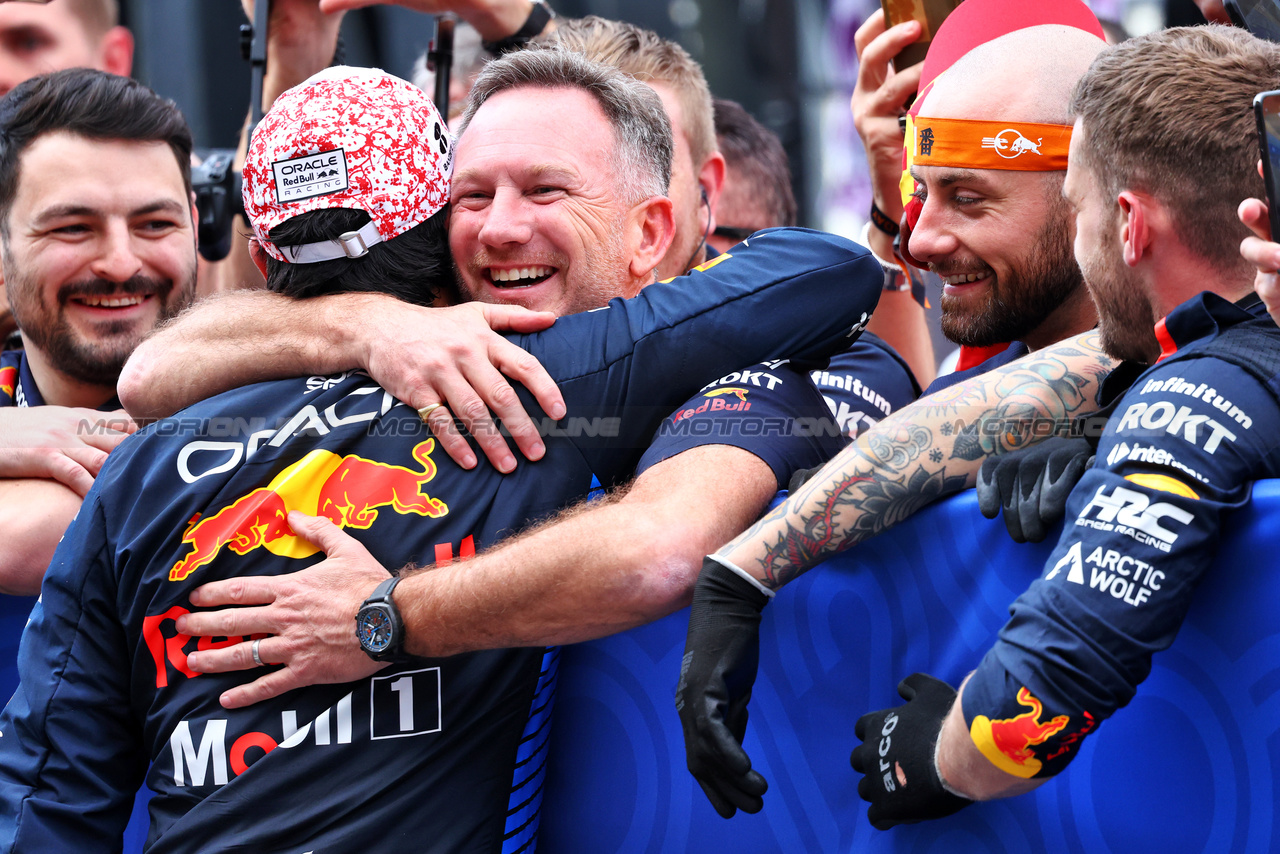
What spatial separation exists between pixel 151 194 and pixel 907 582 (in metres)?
2.81

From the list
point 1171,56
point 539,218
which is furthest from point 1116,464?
point 539,218

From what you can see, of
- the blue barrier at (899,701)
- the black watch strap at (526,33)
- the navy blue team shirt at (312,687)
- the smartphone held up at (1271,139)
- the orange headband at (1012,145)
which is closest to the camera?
the smartphone held up at (1271,139)

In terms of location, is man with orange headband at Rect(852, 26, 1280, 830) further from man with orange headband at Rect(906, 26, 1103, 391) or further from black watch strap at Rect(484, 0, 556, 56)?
black watch strap at Rect(484, 0, 556, 56)

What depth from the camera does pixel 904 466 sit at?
6.29 feet

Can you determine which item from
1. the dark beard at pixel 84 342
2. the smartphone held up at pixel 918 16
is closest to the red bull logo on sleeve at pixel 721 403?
the smartphone held up at pixel 918 16

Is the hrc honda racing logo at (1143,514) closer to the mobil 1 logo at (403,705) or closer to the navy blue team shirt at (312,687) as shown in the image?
the navy blue team shirt at (312,687)

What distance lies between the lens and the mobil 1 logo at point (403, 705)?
6.63 feet

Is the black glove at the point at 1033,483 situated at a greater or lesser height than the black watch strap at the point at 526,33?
lesser

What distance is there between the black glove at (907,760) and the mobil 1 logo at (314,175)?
1.50 metres

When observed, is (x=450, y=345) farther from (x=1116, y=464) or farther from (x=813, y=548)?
(x=1116, y=464)

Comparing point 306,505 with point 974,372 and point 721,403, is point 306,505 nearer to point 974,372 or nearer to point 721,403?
point 721,403

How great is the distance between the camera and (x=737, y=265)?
2.34m

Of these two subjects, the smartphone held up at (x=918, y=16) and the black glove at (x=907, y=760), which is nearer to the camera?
the black glove at (x=907, y=760)

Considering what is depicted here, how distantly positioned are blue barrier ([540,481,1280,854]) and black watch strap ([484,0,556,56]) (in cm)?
252
